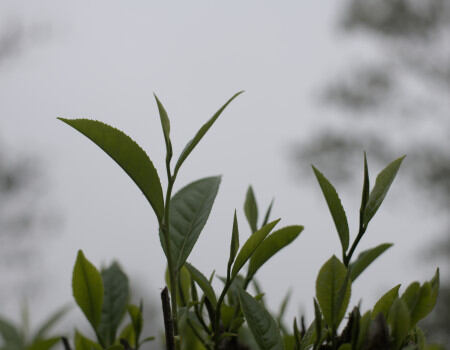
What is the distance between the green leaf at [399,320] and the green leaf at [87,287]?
0.54 ft

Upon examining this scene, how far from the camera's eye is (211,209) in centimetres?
30

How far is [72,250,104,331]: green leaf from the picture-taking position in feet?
1.02

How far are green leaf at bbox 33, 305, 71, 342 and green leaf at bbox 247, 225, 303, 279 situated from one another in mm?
232

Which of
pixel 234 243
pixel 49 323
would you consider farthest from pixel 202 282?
pixel 49 323

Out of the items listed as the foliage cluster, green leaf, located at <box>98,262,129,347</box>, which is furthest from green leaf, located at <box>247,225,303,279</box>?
green leaf, located at <box>98,262,129,347</box>

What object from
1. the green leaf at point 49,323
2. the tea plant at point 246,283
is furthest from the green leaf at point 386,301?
the green leaf at point 49,323

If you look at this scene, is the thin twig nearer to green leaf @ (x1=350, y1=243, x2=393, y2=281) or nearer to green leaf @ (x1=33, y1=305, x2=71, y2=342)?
green leaf @ (x1=350, y1=243, x2=393, y2=281)

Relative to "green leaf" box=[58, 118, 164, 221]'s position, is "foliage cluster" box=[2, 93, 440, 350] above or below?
below

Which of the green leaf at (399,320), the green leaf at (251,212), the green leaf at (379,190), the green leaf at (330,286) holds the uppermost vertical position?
the green leaf at (251,212)

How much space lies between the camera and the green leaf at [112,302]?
14.0 inches

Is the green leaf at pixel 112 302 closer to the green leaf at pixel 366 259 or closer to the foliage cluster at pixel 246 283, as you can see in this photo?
the foliage cluster at pixel 246 283

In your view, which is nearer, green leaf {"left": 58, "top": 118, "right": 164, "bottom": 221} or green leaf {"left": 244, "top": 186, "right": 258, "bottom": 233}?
green leaf {"left": 58, "top": 118, "right": 164, "bottom": 221}

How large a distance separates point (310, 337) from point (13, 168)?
7.41 m

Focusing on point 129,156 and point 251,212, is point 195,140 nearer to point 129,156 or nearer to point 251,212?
point 129,156
